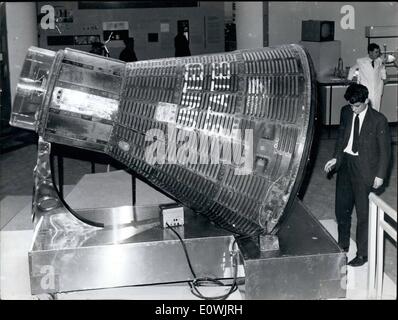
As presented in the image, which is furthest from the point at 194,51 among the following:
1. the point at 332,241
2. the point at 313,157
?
the point at 332,241

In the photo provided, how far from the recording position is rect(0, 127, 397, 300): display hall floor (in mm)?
2740

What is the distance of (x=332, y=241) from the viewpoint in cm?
251

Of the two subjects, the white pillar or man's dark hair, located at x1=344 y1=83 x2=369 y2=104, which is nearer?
man's dark hair, located at x1=344 y1=83 x2=369 y2=104

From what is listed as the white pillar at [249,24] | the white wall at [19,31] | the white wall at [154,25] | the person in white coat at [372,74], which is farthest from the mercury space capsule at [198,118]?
the white wall at [154,25]

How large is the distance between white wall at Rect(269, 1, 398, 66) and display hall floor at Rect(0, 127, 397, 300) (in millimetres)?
1440

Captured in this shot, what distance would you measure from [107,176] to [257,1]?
11.1 ft

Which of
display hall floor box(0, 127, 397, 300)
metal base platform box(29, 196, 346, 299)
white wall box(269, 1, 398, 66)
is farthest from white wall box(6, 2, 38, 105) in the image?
metal base platform box(29, 196, 346, 299)

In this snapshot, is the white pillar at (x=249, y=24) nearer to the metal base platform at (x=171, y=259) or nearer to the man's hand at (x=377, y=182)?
the man's hand at (x=377, y=182)

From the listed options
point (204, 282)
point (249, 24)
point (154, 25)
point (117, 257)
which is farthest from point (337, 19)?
point (117, 257)

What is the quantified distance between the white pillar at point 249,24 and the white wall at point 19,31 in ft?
8.57

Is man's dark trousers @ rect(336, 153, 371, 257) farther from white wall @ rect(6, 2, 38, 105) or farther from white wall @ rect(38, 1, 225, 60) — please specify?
white wall @ rect(38, 1, 225, 60)

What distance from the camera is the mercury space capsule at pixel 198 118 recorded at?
2.08m

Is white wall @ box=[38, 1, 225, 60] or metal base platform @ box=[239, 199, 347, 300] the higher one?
white wall @ box=[38, 1, 225, 60]

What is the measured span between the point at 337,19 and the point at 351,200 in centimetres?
498
